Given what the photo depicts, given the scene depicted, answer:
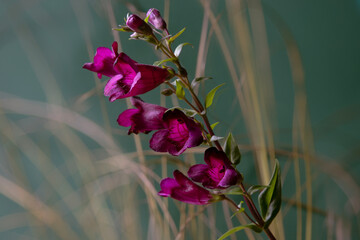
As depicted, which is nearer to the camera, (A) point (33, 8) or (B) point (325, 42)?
(B) point (325, 42)

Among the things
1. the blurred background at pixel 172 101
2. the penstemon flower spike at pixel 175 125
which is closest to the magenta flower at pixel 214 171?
the penstemon flower spike at pixel 175 125

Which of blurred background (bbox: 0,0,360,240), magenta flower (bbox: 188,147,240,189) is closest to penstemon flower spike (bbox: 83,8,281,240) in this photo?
magenta flower (bbox: 188,147,240,189)

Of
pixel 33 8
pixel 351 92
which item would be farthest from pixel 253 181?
pixel 33 8

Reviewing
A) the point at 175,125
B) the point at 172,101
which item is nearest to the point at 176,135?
the point at 175,125

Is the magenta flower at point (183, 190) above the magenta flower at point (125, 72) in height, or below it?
below

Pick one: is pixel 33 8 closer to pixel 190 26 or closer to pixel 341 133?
pixel 190 26

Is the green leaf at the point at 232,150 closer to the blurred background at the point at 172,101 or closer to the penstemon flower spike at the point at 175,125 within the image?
the penstemon flower spike at the point at 175,125

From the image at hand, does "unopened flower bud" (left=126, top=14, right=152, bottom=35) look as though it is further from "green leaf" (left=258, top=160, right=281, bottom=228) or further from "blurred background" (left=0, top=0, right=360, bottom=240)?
"blurred background" (left=0, top=0, right=360, bottom=240)
